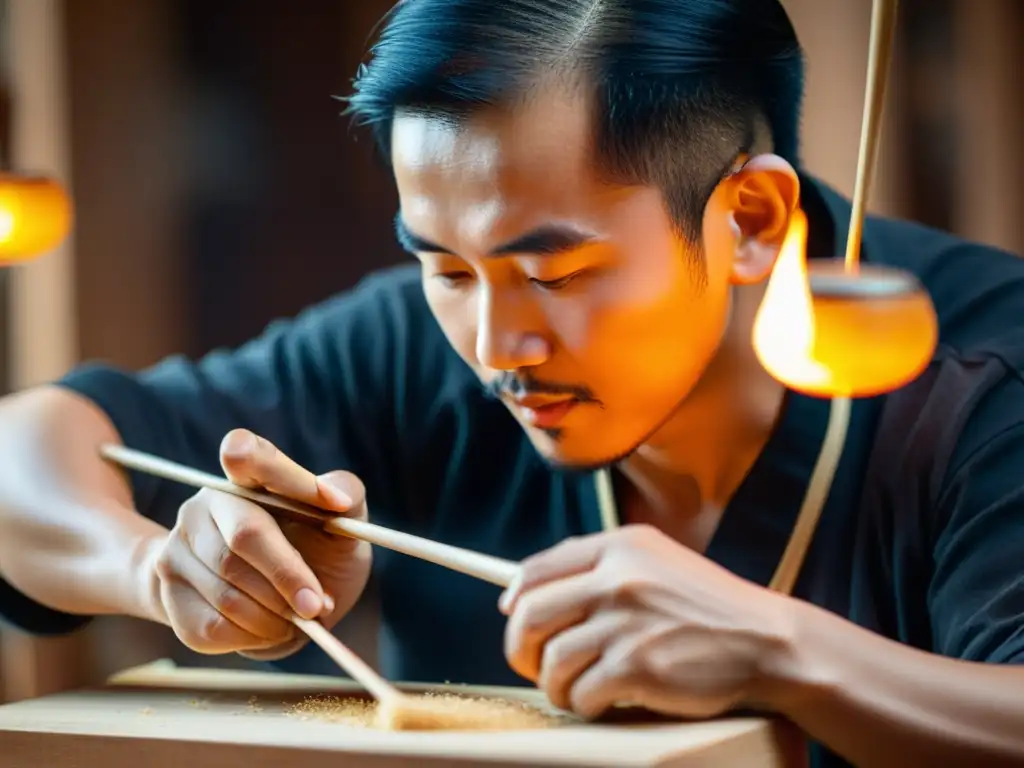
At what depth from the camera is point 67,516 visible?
834 mm

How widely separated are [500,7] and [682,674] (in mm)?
333

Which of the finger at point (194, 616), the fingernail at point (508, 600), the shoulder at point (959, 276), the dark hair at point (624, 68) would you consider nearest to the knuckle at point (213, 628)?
the finger at point (194, 616)

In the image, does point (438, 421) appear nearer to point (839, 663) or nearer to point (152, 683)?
point (152, 683)

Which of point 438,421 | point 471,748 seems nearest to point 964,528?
point 471,748

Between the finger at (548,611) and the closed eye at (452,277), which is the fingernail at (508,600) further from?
the closed eye at (452,277)

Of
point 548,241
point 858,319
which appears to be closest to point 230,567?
point 548,241

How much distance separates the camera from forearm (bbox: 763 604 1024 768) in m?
0.61

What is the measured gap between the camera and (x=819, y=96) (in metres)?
1.14

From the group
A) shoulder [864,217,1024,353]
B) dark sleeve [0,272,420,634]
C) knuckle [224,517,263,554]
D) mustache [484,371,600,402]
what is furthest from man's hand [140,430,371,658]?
shoulder [864,217,1024,353]

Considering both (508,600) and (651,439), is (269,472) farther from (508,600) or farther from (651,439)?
(651,439)

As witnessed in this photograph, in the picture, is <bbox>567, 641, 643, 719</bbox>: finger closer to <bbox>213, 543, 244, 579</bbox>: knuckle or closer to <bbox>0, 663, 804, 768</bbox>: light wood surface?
<bbox>0, 663, 804, 768</bbox>: light wood surface

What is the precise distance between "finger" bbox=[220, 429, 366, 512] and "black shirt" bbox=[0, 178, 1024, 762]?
0.19 meters

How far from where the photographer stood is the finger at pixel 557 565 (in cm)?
62

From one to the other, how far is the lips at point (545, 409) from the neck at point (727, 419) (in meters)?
0.12
